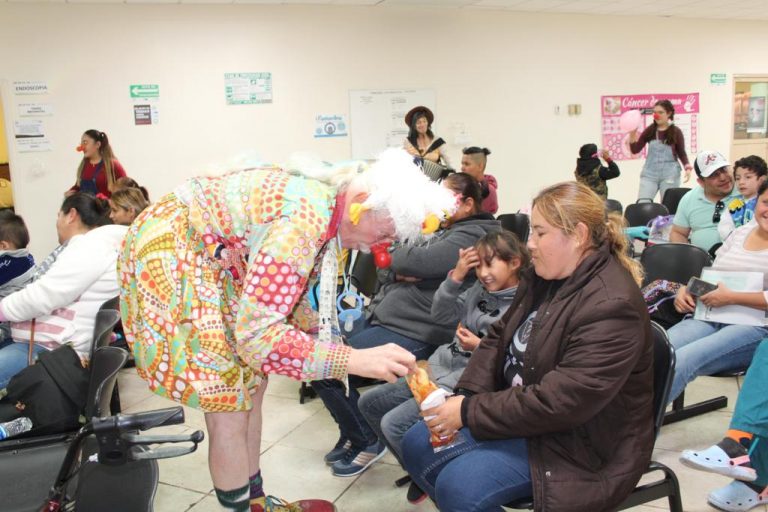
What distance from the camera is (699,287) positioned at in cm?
248

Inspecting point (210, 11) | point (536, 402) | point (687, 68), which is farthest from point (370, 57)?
point (536, 402)

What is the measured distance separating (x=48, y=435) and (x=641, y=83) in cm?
824

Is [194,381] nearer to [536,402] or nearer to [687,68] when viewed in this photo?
[536,402]

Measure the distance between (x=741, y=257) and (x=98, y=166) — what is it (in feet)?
16.3

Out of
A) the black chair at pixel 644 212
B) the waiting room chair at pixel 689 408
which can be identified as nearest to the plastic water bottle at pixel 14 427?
the waiting room chair at pixel 689 408

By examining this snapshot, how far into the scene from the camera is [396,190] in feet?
5.08

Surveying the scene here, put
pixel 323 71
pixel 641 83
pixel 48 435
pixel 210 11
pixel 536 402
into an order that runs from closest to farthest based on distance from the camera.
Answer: pixel 536 402 → pixel 48 435 → pixel 210 11 → pixel 323 71 → pixel 641 83

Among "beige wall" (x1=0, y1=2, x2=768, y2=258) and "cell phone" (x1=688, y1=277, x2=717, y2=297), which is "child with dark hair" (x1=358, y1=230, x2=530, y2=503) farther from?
"beige wall" (x1=0, y1=2, x2=768, y2=258)

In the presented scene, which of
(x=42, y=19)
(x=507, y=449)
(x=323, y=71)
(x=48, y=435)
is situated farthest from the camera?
(x=323, y=71)

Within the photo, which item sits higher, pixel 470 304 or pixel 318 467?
pixel 470 304

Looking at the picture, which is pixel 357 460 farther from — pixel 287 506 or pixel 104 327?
pixel 104 327

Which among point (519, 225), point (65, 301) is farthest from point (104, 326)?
point (519, 225)

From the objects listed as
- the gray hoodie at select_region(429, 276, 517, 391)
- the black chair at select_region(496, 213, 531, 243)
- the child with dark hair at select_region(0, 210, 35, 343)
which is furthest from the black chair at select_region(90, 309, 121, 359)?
the black chair at select_region(496, 213, 531, 243)

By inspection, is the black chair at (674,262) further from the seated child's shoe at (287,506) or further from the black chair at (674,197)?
the black chair at (674,197)
